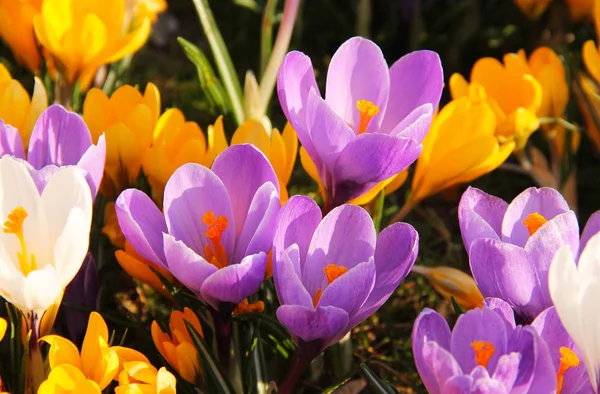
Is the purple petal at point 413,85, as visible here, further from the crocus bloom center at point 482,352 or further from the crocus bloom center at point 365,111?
the crocus bloom center at point 482,352

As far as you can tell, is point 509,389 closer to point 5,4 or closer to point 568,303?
point 568,303

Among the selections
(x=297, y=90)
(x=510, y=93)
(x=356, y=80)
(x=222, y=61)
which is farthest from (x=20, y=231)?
(x=510, y=93)

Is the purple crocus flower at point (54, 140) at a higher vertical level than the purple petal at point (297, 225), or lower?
higher

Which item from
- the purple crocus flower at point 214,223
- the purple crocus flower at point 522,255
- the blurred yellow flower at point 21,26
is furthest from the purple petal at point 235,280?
the blurred yellow flower at point 21,26

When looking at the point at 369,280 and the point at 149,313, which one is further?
the point at 149,313

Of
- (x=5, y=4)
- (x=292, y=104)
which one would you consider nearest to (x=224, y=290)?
(x=292, y=104)

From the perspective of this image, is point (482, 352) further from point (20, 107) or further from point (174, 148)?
point (20, 107)

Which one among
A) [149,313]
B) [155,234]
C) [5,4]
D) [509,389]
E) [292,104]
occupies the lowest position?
[149,313]
